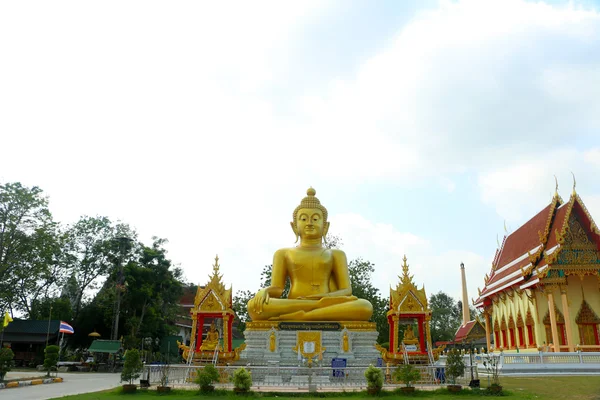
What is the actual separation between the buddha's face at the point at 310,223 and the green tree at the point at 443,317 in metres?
41.6

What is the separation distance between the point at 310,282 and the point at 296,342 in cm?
309

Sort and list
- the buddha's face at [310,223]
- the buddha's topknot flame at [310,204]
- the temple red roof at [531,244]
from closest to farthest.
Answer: the buddha's face at [310,223] < the buddha's topknot flame at [310,204] < the temple red roof at [531,244]

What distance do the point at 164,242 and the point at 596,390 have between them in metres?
31.8

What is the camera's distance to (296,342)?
17438 mm

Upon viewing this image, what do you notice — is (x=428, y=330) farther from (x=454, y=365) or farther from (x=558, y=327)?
(x=558, y=327)

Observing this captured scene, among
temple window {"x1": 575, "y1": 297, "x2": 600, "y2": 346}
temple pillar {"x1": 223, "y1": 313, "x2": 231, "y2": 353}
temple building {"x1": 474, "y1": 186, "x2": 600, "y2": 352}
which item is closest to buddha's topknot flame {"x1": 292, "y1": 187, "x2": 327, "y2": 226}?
temple pillar {"x1": 223, "y1": 313, "x2": 231, "y2": 353}

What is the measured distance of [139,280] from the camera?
34.4 m

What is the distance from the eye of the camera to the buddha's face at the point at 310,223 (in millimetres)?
20484

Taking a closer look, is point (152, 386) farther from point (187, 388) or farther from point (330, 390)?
point (330, 390)

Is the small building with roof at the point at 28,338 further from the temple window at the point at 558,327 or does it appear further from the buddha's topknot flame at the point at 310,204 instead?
the temple window at the point at 558,327

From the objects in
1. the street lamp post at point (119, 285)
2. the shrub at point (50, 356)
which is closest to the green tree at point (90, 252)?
the street lamp post at point (119, 285)

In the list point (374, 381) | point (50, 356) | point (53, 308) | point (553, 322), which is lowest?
point (374, 381)

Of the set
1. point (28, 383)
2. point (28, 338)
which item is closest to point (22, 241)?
point (28, 338)

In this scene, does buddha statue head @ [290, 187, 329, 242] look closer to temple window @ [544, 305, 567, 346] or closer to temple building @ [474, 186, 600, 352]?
temple building @ [474, 186, 600, 352]
